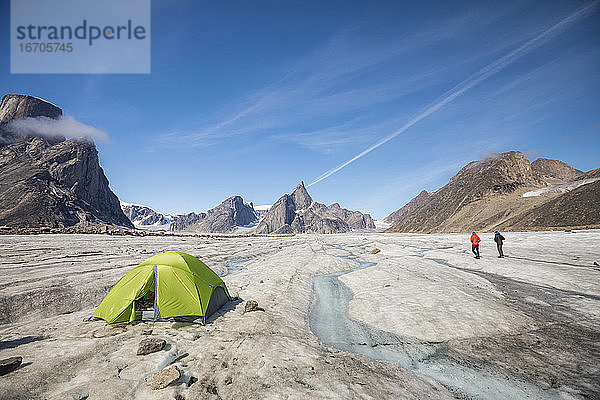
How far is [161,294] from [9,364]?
5268mm

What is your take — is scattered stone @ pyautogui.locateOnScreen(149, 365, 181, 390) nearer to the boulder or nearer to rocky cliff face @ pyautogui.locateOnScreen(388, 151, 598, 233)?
the boulder

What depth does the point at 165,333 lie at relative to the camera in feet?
34.4

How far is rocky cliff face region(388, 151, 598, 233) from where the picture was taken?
268ft

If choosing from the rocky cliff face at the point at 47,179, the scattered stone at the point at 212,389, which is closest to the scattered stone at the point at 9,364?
the scattered stone at the point at 212,389

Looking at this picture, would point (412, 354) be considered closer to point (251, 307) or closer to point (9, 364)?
point (251, 307)

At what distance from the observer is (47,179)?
13600cm

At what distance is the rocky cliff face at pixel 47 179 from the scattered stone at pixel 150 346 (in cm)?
13922

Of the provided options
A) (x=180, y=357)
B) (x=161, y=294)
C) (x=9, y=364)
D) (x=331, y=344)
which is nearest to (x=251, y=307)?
(x=161, y=294)

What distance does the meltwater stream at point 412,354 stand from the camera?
7.30 meters

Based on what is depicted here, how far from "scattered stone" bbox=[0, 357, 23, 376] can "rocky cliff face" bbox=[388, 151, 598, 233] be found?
111505 mm

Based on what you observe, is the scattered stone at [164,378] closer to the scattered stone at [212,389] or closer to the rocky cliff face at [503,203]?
the scattered stone at [212,389]

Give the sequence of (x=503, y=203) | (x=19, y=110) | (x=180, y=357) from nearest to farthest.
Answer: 1. (x=180, y=357)
2. (x=503, y=203)
3. (x=19, y=110)

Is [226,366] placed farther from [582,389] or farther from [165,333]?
[582,389]

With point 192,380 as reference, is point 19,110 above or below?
above
